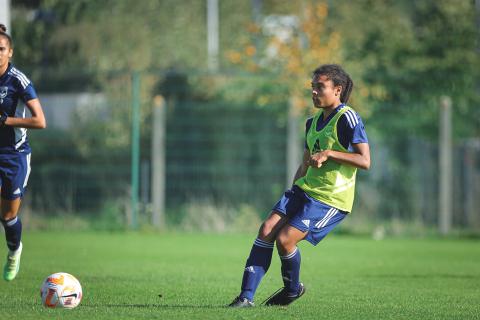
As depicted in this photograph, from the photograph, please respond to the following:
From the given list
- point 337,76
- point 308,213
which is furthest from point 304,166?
point 337,76

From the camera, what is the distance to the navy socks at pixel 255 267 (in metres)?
7.11

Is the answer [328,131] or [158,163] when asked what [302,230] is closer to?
[328,131]

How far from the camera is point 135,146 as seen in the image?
18766mm

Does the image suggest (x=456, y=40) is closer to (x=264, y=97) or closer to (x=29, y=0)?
(x=264, y=97)

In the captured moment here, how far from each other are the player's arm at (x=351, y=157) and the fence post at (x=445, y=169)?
471 inches

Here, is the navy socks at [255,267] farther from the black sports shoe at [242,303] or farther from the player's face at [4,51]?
the player's face at [4,51]

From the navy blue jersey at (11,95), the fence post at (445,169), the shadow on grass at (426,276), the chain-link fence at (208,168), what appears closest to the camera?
the navy blue jersey at (11,95)

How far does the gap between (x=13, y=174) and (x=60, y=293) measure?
1743 mm

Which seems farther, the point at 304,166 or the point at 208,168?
the point at 208,168

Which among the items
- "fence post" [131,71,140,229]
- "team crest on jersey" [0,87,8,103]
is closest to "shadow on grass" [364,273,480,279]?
"team crest on jersey" [0,87,8,103]

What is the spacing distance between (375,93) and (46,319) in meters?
14.3

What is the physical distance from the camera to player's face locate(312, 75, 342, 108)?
7176mm

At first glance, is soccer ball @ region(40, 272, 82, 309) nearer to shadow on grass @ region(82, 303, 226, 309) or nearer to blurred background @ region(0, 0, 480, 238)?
shadow on grass @ region(82, 303, 226, 309)

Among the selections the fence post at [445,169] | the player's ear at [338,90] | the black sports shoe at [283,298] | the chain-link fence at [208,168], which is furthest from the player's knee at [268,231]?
the fence post at [445,169]
